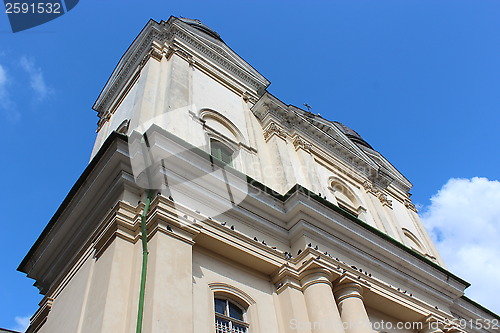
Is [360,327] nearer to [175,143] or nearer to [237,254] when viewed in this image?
[237,254]

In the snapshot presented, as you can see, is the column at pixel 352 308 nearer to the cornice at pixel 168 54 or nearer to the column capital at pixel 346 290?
the column capital at pixel 346 290

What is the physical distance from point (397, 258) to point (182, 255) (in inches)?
302

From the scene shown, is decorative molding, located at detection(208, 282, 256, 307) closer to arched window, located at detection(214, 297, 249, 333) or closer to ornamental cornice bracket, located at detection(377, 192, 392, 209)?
arched window, located at detection(214, 297, 249, 333)

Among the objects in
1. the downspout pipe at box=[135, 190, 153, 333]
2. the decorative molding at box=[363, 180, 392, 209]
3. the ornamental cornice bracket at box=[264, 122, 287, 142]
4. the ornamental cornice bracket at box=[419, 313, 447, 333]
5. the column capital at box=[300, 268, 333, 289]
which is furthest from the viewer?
the decorative molding at box=[363, 180, 392, 209]

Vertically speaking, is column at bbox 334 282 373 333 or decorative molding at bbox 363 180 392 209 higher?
decorative molding at bbox 363 180 392 209

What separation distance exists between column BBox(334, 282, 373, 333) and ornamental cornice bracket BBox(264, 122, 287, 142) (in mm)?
7060

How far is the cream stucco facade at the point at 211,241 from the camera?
9.00 metres

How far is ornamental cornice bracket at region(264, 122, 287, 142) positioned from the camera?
17.3 m

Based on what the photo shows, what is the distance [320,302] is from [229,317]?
88.4 inches

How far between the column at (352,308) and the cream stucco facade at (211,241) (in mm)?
29

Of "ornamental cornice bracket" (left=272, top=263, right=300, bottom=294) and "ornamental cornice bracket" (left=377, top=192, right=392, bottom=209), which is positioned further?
"ornamental cornice bracket" (left=377, top=192, right=392, bottom=209)
